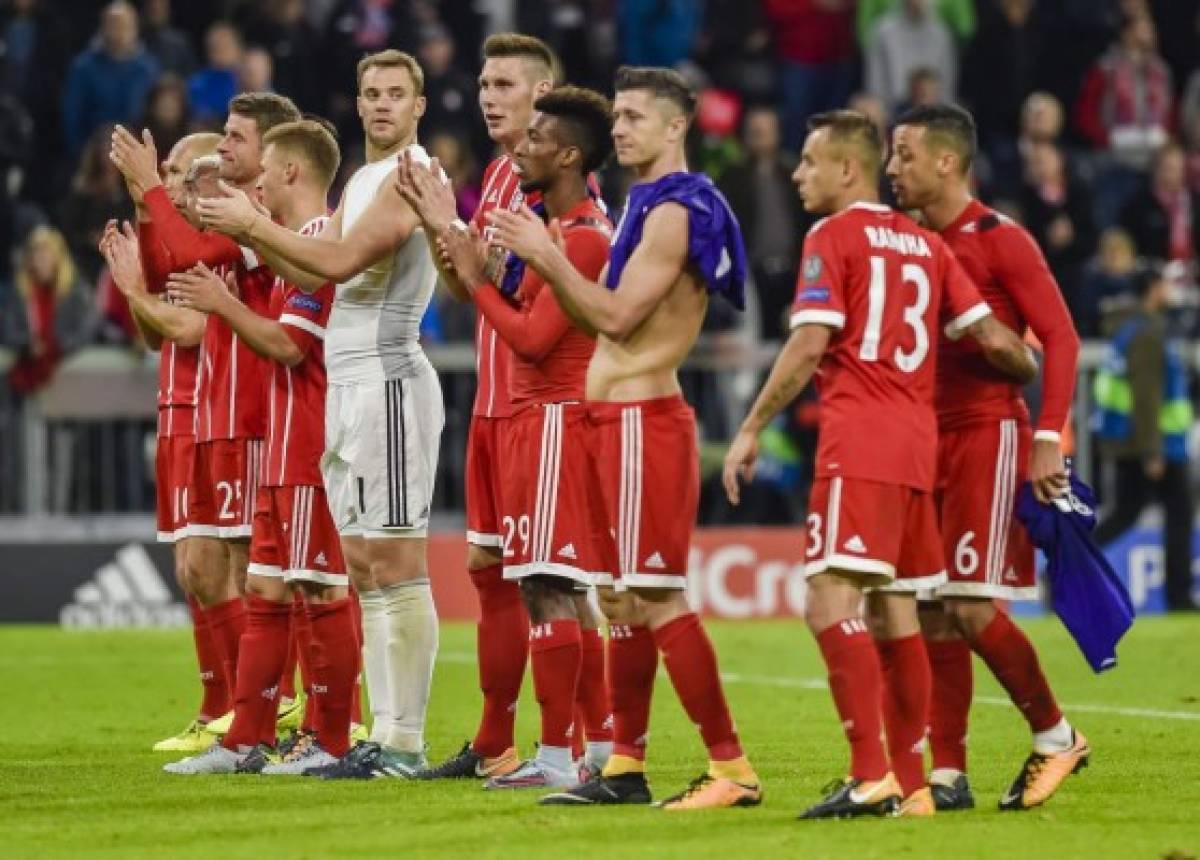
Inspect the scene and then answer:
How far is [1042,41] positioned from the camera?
79.7ft

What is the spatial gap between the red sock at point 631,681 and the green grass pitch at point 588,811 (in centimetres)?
31

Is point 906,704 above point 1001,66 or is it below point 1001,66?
below

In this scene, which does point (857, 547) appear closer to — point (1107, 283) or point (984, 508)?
point (984, 508)

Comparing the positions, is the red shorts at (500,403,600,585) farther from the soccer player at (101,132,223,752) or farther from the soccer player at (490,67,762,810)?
the soccer player at (101,132,223,752)

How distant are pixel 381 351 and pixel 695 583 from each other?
33.7 ft

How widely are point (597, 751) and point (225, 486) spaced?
90.8 inches

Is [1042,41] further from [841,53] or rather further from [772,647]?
[772,647]

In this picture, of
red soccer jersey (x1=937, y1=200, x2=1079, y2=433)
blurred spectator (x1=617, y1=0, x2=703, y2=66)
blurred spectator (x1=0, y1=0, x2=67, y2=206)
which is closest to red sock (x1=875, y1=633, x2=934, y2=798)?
red soccer jersey (x1=937, y1=200, x2=1079, y2=433)

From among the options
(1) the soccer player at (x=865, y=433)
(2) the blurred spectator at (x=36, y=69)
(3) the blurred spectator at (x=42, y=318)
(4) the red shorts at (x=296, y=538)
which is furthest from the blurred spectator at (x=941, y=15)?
(1) the soccer player at (x=865, y=433)

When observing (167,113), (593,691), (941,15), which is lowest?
(593,691)

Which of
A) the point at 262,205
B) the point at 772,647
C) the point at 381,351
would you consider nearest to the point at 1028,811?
the point at 381,351

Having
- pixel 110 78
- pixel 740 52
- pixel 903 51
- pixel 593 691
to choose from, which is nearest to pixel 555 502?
pixel 593 691

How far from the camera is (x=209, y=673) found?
12203mm

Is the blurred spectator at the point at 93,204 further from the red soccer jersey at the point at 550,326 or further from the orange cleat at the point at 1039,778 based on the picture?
the orange cleat at the point at 1039,778
